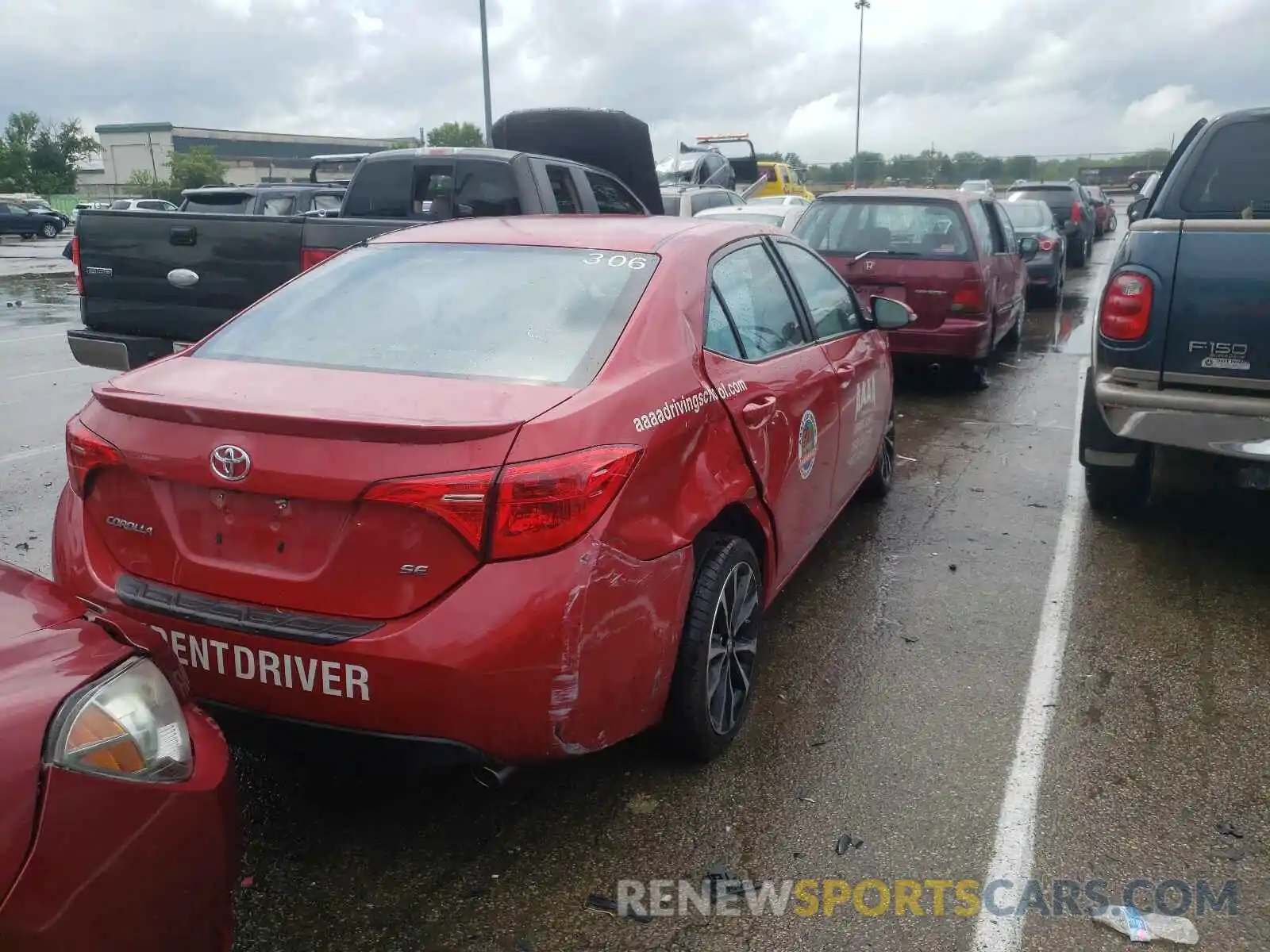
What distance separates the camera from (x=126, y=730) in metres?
1.87

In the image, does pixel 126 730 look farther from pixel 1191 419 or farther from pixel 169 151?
pixel 169 151

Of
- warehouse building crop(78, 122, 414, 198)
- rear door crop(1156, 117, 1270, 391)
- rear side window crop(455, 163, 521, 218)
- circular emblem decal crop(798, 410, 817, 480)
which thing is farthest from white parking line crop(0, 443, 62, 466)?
warehouse building crop(78, 122, 414, 198)

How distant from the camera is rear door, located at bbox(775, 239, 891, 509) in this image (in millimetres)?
4473

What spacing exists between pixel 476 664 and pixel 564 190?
20.5 ft

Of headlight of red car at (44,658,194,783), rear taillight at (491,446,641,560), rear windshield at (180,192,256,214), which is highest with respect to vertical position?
rear windshield at (180,192,256,214)

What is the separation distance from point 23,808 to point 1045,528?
4.97 m

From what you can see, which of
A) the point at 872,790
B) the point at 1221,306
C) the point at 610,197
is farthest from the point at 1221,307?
the point at 610,197

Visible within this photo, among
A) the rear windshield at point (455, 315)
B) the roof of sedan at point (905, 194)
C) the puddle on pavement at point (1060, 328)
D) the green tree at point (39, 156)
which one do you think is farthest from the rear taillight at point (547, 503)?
Answer: the green tree at point (39, 156)

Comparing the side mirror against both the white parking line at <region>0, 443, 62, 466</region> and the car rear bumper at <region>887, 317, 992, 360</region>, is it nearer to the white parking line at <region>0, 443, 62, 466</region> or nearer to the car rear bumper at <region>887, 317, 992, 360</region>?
the car rear bumper at <region>887, 317, 992, 360</region>

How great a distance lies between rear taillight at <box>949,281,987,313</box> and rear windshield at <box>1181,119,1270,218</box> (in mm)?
3014

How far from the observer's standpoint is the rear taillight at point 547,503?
2445mm

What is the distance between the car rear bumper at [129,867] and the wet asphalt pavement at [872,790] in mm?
594

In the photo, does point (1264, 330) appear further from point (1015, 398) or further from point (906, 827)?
point (1015, 398)

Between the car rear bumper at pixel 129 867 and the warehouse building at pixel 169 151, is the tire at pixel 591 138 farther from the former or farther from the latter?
the warehouse building at pixel 169 151
